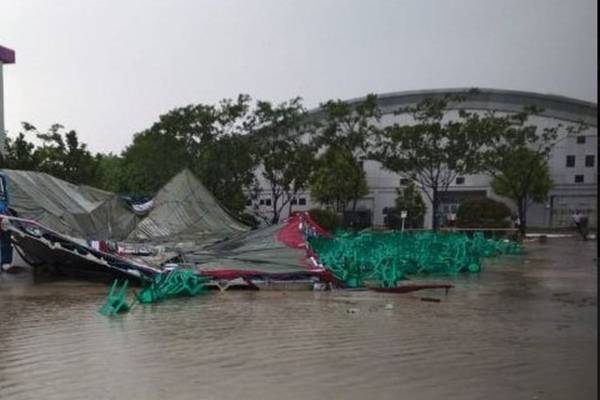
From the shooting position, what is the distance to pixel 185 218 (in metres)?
20.9

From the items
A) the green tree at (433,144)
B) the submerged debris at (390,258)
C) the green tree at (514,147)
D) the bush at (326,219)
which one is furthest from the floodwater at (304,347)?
the green tree at (514,147)

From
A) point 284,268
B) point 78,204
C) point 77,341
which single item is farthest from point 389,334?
point 78,204

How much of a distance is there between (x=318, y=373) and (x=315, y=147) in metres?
33.1

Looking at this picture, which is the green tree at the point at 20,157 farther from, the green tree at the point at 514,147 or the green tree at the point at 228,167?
the green tree at the point at 514,147

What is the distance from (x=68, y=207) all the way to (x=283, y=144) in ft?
67.7

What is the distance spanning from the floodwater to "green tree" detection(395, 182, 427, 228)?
37.9 metres

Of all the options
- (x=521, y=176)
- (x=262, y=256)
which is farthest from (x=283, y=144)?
(x=262, y=256)

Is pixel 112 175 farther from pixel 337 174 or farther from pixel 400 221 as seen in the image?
pixel 400 221

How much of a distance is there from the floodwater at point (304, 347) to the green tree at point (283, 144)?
83.9 feet

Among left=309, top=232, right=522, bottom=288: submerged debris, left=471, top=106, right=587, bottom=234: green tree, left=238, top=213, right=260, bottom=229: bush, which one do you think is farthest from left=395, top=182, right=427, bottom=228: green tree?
left=309, top=232, right=522, bottom=288: submerged debris

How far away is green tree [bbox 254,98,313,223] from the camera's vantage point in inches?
1449

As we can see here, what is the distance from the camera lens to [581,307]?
1030cm

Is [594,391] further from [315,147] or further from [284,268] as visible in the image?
[315,147]

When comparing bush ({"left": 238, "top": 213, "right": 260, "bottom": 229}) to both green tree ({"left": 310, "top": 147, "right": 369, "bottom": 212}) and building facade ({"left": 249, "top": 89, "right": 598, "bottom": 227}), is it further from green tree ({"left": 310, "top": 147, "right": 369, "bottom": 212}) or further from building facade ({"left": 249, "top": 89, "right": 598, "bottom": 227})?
building facade ({"left": 249, "top": 89, "right": 598, "bottom": 227})
